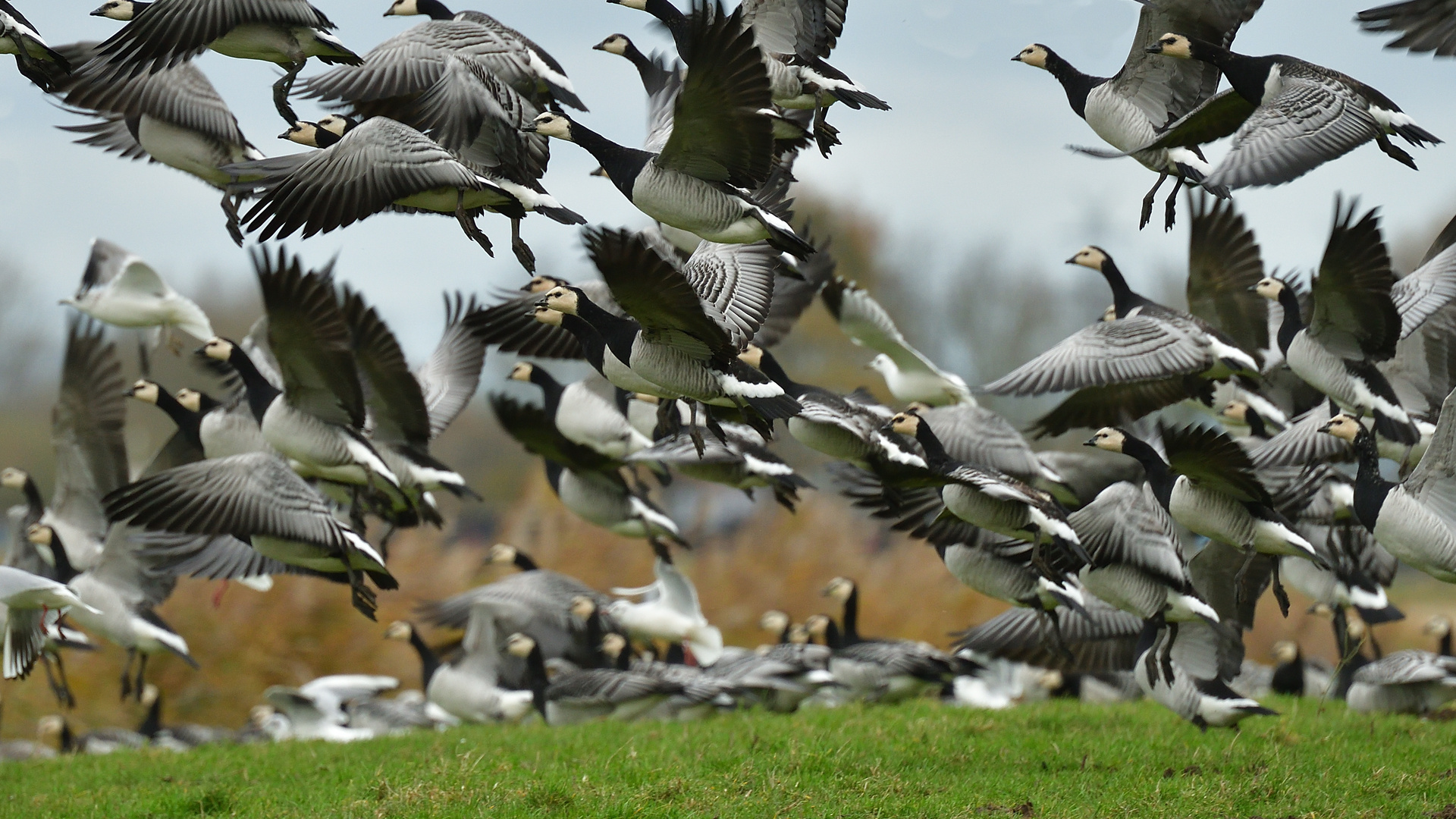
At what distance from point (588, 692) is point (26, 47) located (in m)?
7.45

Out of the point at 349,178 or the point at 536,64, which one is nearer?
the point at 349,178

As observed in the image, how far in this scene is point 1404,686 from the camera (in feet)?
40.1

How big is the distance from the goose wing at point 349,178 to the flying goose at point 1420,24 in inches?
219

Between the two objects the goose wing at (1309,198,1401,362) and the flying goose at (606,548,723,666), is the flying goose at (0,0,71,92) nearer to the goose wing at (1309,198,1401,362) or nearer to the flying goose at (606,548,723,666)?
the goose wing at (1309,198,1401,362)

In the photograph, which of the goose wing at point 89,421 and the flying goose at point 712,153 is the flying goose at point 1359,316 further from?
the goose wing at point 89,421

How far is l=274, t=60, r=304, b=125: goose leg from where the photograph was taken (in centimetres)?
866

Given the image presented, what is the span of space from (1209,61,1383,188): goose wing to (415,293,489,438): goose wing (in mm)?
7229

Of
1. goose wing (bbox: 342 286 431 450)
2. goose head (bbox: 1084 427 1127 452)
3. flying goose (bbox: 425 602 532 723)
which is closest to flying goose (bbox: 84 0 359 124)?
goose wing (bbox: 342 286 431 450)

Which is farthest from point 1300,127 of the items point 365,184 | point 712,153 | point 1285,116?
point 365,184

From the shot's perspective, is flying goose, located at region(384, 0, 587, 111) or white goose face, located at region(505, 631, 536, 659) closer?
flying goose, located at region(384, 0, 587, 111)

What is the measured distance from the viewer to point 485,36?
31.4 ft

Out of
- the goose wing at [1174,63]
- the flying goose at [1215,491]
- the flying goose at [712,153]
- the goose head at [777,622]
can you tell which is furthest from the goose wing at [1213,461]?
the goose head at [777,622]

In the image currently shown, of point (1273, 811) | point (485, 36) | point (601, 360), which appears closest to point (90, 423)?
point (485, 36)

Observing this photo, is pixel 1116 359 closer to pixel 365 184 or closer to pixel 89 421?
pixel 365 184
